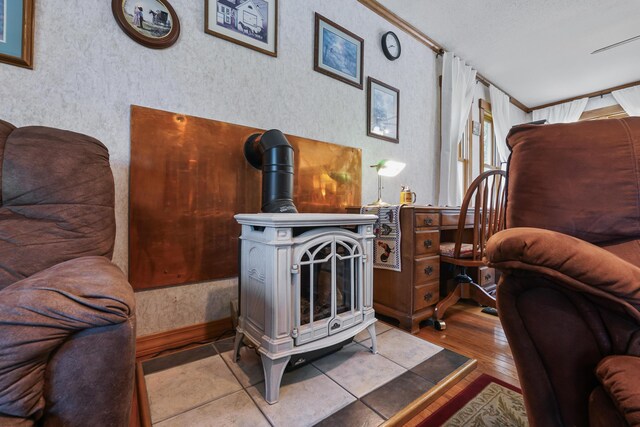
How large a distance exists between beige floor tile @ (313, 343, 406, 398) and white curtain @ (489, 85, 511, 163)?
355 centimetres

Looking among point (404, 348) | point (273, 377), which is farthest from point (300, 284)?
point (404, 348)

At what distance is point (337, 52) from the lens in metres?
2.03

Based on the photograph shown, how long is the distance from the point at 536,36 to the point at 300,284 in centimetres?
340

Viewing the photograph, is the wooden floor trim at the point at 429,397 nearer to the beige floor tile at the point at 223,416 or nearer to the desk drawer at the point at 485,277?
the beige floor tile at the point at 223,416

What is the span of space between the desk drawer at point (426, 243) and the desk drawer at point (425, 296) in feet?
0.68

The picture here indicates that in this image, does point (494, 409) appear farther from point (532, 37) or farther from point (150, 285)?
point (532, 37)

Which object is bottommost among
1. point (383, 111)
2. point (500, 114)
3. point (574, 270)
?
point (574, 270)

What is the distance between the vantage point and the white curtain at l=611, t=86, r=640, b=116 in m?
3.65

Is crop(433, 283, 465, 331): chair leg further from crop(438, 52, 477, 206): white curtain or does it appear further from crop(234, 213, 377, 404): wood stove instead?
crop(438, 52, 477, 206): white curtain

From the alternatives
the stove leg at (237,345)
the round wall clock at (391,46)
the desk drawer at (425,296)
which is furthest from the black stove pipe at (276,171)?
the round wall clock at (391,46)

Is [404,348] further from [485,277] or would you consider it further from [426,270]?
[485,277]

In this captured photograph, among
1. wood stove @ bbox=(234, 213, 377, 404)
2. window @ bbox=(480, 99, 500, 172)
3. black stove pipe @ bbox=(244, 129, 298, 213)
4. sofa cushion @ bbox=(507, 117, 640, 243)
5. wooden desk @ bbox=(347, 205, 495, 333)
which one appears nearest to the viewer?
sofa cushion @ bbox=(507, 117, 640, 243)

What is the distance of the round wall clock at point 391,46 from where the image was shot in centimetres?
233

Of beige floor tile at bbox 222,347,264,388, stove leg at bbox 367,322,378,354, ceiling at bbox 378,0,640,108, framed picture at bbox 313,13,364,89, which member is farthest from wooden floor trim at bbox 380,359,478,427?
ceiling at bbox 378,0,640,108
